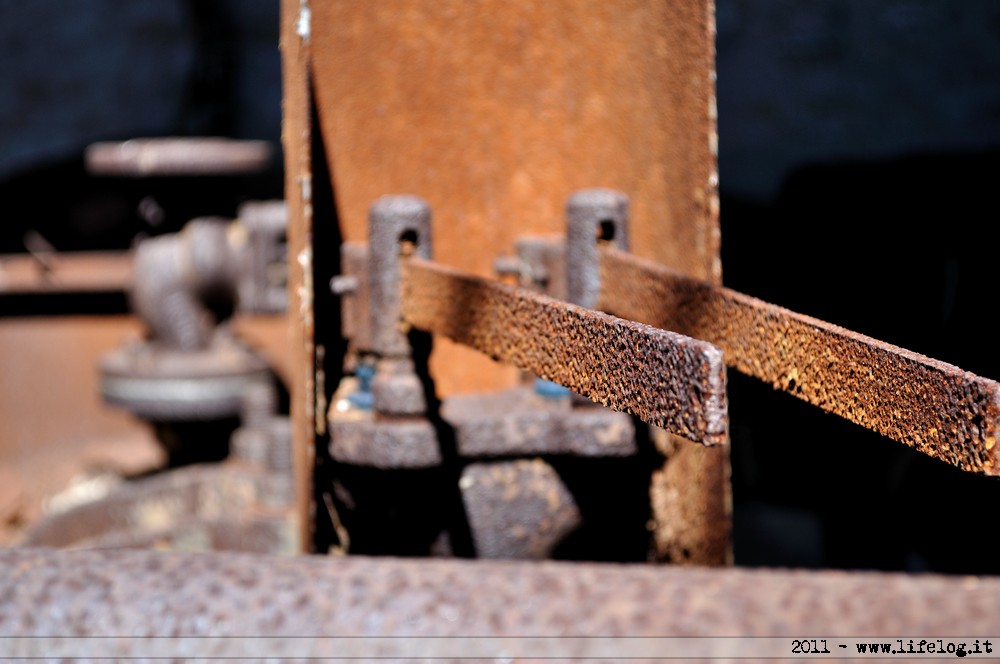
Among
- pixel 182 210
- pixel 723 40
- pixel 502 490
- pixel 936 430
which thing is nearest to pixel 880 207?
pixel 723 40

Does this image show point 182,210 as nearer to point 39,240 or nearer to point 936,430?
point 39,240

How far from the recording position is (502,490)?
1228 mm

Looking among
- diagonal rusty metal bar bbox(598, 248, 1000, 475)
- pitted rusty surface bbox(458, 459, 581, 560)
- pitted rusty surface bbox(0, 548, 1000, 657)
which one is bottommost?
pitted rusty surface bbox(458, 459, 581, 560)

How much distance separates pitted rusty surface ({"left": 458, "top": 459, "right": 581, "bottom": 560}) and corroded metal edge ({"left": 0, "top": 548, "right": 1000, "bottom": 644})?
16.3 inches

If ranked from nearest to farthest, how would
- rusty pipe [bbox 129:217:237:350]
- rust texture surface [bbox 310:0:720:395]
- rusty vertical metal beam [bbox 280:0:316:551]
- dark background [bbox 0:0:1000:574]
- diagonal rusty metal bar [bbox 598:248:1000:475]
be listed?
diagonal rusty metal bar [bbox 598:248:1000:475] < rusty vertical metal beam [bbox 280:0:316:551] < rust texture surface [bbox 310:0:720:395] < dark background [bbox 0:0:1000:574] < rusty pipe [bbox 129:217:237:350]

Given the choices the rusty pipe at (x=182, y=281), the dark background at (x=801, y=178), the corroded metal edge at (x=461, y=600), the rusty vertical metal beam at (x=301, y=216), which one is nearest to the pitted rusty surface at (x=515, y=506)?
the rusty vertical metal beam at (x=301, y=216)

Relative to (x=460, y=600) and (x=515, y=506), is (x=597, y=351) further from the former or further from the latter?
(x=515, y=506)

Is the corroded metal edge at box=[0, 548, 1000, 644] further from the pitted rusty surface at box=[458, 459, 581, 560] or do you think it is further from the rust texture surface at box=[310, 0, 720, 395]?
the rust texture surface at box=[310, 0, 720, 395]

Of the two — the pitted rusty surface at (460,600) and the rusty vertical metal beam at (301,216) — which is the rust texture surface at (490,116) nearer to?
the rusty vertical metal beam at (301,216)

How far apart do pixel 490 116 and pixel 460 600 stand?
0.88 metres

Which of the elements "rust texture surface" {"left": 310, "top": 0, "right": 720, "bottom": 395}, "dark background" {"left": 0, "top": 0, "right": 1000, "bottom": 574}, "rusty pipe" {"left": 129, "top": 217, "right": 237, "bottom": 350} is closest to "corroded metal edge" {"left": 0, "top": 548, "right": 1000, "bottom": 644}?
"rust texture surface" {"left": 310, "top": 0, "right": 720, "bottom": 395}

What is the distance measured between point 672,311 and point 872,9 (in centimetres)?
219

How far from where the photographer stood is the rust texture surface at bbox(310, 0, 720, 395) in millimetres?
1349

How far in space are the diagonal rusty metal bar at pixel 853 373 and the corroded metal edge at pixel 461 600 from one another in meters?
0.13
